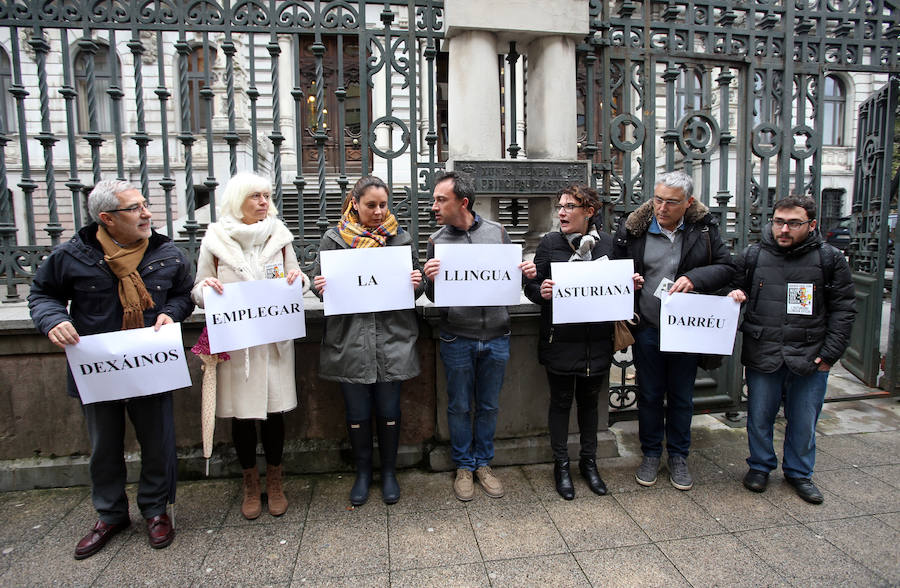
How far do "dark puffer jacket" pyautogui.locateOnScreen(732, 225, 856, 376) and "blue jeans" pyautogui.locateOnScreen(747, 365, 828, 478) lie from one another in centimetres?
15

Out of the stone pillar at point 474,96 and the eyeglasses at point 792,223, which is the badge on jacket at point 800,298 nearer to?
the eyeglasses at point 792,223

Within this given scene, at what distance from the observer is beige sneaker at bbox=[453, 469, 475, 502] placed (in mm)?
3707

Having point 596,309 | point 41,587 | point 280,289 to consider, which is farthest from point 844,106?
point 41,587

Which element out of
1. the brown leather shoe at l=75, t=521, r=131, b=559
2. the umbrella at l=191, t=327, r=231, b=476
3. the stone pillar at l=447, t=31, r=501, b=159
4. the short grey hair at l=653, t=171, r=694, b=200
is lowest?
the brown leather shoe at l=75, t=521, r=131, b=559

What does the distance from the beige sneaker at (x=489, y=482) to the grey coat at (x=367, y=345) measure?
92 cm

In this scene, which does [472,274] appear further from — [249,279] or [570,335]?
[249,279]

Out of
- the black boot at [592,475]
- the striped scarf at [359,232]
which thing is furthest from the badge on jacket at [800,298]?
the striped scarf at [359,232]

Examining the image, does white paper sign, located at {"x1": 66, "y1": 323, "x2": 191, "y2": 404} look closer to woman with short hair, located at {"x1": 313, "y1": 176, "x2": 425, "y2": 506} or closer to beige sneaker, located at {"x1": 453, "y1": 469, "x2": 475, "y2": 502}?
woman with short hair, located at {"x1": 313, "y1": 176, "x2": 425, "y2": 506}

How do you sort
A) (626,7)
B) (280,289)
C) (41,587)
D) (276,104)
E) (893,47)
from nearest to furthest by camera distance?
1. (41,587)
2. (280,289)
3. (276,104)
4. (626,7)
5. (893,47)

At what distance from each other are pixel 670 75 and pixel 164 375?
4354 millimetres

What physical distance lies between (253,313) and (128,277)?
2.26ft

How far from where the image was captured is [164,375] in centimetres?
310

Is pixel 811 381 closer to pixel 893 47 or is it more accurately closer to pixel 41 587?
pixel 893 47

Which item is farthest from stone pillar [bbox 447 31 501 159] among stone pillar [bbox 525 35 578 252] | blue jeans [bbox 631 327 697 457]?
blue jeans [bbox 631 327 697 457]
